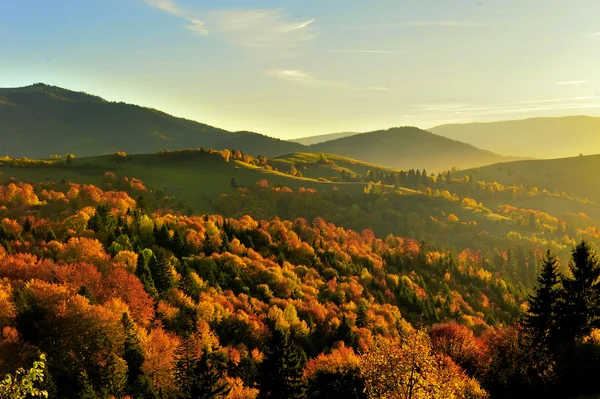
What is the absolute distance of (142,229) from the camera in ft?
536

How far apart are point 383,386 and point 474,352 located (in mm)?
43619

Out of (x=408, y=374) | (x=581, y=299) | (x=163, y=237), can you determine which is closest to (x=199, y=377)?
(x=408, y=374)

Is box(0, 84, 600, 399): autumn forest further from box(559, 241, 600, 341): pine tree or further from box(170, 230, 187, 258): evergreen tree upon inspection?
box(170, 230, 187, 258): evergreen tree

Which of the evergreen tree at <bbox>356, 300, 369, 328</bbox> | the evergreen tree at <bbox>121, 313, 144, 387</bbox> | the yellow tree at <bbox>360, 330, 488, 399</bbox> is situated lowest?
the evergreen tree at <bbox>356, 300, 369, 328</bbox>

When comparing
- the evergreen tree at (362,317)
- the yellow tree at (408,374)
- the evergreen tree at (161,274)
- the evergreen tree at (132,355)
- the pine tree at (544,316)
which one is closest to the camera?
the yellow tree at (408,374)

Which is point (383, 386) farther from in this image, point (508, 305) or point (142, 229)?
point (508, 305)

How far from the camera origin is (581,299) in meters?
61.2

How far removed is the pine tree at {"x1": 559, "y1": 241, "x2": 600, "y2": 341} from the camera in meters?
60.7

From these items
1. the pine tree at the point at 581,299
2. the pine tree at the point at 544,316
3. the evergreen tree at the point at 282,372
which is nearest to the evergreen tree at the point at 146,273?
the evergreen tree at the point at 282,372

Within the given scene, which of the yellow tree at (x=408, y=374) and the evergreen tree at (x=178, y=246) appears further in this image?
the evergreen tree at (x=178, y=246)

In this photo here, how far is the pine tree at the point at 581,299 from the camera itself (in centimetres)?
6072

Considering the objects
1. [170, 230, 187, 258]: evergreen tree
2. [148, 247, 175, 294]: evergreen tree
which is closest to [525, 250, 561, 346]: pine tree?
[148, 247, 175, 294]: evergreen tree

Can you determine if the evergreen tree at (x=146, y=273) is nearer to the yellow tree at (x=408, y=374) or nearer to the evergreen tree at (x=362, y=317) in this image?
the evergreen tree at (x=362, y=317)

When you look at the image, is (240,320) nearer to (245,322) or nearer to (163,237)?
(245,322)
